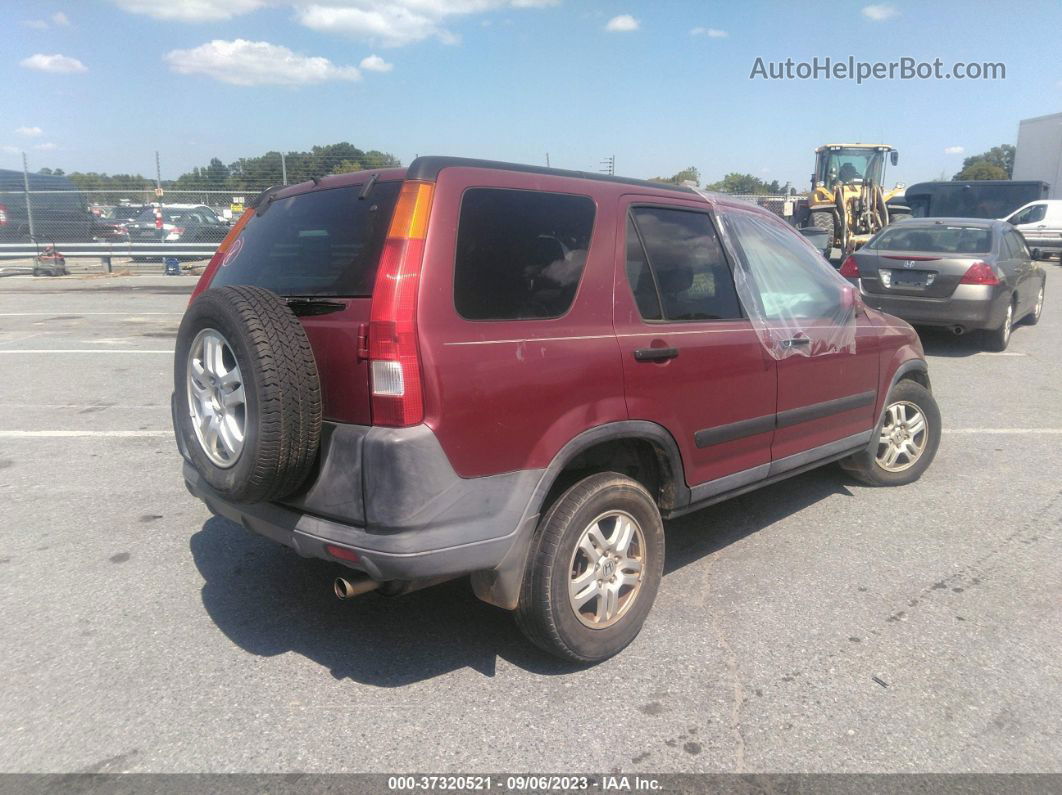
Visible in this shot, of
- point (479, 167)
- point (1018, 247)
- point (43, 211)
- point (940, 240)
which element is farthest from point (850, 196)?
point (43, 211)

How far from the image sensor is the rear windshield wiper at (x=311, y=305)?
2.80 m

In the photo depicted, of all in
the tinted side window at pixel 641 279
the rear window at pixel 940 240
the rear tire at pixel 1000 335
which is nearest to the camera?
the tinted side window at pixel 641 279

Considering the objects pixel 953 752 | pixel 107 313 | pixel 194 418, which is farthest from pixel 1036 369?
pixel 107 313

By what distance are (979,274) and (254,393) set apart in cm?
904

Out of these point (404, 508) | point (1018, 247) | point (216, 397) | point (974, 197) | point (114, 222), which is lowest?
point (404, 508)

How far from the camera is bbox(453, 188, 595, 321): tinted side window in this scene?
276 cm

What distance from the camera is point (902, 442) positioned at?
512 cm

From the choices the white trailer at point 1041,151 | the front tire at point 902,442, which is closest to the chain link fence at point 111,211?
the front tire at point 902,442

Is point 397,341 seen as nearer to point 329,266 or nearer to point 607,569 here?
point 329,266

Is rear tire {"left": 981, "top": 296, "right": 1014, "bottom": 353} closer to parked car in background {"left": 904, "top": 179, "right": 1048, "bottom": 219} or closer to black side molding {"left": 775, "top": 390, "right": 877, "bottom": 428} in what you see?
black side molding {"left": 775, "top": 390, "right": 877, "bottom": 428}

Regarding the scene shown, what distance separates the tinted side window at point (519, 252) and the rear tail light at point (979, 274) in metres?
7.72

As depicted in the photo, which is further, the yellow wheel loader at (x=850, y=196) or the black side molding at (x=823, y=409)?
the yellow wheel loader at (x=850, y=196)

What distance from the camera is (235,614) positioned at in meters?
3.49

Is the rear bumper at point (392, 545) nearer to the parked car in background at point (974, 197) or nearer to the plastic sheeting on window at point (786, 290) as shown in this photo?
the plastic sheeting on window at point (786, 290)
